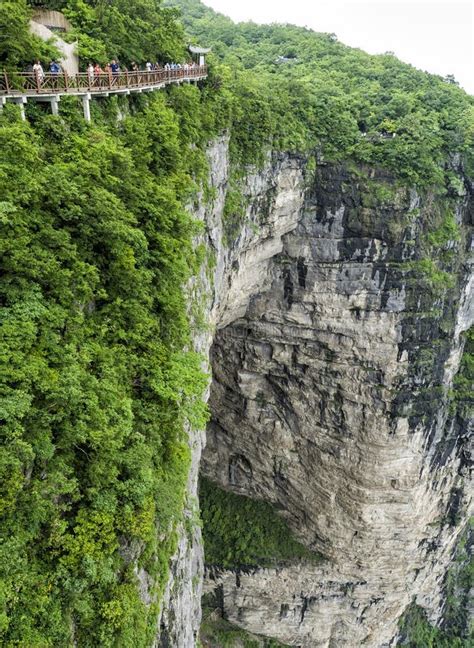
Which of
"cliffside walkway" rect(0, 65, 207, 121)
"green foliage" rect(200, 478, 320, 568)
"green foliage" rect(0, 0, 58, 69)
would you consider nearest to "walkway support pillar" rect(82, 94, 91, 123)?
"cliffside walkway" rect(0, 65, 207, 121)

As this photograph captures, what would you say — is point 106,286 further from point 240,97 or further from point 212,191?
point 240,97

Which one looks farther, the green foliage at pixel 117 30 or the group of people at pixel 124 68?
the green foliage at pixel 117 30

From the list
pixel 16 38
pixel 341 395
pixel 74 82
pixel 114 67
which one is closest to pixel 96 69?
pixel 114 67

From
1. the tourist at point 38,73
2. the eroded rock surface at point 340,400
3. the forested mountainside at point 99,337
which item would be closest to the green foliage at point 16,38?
A: the forested mountainside at point 99,337

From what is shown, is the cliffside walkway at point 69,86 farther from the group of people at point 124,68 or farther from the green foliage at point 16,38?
the green foliage at point 16,38

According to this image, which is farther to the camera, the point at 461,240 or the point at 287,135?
the point at 461,240

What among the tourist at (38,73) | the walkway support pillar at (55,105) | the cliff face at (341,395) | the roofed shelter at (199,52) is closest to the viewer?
the tourist at (38,73)

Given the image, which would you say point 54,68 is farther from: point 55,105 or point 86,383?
point 86,383

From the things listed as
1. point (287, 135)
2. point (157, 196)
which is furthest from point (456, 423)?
point (157, 196)
